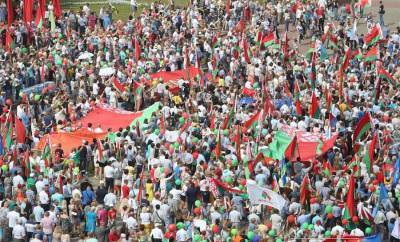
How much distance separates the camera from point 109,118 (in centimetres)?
3669

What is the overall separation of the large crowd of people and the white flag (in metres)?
0.08

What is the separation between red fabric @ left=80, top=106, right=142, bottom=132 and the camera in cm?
3594

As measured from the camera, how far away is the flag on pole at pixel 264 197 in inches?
1117

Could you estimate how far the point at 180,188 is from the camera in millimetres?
29844

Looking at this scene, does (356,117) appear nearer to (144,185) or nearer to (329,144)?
(329,144)

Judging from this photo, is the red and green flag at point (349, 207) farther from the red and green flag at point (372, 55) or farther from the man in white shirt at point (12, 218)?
the red and green flag at point (372, 55)

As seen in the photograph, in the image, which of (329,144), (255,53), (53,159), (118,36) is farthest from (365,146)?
(118,36)

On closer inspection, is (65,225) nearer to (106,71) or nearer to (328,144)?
(328,144)

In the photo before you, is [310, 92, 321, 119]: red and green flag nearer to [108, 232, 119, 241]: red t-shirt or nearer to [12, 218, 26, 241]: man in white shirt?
[108, 232, 119, 241]: red t-shirt

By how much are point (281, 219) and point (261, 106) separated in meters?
8.81

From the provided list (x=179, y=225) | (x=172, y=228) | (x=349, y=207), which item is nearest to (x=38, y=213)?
(x=172, y=228)

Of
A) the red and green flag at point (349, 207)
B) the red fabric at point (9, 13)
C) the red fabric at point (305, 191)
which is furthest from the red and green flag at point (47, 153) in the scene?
the red fabric at point (9, 13)

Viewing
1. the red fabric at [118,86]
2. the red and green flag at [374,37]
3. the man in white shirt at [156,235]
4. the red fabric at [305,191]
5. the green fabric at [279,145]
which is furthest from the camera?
the red and green flag at [374,37]

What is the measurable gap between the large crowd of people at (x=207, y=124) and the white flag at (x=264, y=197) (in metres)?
0.08
